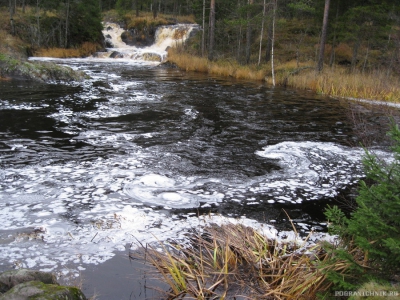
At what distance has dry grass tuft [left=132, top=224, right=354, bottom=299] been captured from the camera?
3.38m

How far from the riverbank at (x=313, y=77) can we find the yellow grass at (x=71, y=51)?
928cm

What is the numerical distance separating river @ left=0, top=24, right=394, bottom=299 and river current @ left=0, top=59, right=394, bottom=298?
0.07 feet

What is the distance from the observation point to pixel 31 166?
6887mm

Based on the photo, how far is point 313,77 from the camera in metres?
18.8

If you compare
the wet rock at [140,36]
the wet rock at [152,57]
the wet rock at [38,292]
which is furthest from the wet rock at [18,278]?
the wet rock at [140,36]

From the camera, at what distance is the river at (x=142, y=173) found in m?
4.45

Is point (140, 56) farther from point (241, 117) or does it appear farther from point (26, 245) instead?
point (26, 245)

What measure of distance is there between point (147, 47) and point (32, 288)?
3551 cm

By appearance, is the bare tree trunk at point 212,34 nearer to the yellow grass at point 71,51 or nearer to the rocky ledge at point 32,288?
the yellow grass at point 71,51

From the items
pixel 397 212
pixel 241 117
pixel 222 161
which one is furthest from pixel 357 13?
pixel 397 212

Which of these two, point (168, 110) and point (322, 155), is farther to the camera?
point (168, 110)

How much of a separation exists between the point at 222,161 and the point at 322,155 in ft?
7.74

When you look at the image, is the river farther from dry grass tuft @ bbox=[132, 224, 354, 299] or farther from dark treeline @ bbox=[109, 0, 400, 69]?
dark treeline @ bbox=[109, 0, 400, 69]

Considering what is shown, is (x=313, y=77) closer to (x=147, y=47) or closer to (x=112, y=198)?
(x=112, y=198)
